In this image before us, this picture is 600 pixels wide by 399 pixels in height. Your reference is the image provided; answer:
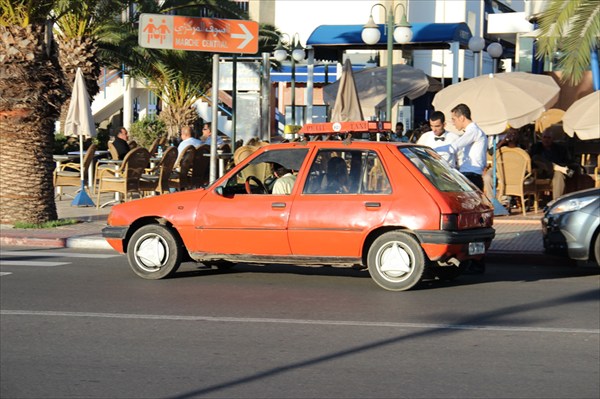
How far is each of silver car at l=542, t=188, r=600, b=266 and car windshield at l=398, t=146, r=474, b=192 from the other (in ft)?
5.32

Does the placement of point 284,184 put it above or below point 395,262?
above

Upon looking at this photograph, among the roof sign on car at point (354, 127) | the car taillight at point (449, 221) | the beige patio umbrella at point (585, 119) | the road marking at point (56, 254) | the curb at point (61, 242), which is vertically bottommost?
the road marking at point (56, 254)

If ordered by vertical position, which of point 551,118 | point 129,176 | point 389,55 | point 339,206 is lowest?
point 339,206

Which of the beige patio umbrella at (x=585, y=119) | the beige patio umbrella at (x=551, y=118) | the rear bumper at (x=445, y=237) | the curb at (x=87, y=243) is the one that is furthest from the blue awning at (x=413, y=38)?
the rear bumper at (x=445, y=237)

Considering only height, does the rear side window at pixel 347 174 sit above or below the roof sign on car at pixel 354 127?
below

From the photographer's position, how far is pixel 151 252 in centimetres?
1134

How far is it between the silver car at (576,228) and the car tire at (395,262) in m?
2.42

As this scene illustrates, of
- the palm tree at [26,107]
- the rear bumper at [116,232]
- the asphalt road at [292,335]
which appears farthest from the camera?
the palm tree at [26,107]

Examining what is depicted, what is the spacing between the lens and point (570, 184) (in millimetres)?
18547

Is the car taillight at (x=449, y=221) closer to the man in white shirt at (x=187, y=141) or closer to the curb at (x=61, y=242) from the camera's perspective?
the curb at (x=61, y=242)

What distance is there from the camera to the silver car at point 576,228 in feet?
38.5

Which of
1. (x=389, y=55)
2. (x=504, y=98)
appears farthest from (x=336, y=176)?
(x=389, y=55)

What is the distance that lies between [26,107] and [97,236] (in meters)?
2.60

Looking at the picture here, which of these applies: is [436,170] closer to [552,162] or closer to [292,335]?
[292,335]
